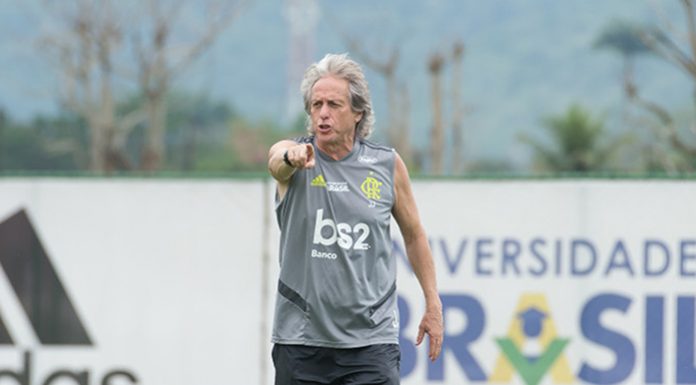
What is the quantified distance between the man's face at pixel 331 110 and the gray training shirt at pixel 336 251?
93 mm

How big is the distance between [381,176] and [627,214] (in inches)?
121

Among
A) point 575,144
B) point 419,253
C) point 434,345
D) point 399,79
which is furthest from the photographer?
point 399,79

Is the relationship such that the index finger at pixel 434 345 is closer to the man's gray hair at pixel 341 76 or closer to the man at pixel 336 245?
the man at pixel 336 245

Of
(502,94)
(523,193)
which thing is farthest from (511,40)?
(523,193)

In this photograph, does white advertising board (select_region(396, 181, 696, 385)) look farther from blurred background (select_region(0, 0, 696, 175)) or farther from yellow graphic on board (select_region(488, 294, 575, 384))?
blurred background (select_region(0, 0, 696, 175))

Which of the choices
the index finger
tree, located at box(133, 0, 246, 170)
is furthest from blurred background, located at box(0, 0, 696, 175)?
the index finger

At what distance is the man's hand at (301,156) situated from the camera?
5.16 m

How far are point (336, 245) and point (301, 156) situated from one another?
0.49 m

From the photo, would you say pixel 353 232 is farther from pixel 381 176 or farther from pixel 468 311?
pixel 468 311

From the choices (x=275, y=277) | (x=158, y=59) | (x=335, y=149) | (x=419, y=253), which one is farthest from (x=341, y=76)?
(x=158, y=59)

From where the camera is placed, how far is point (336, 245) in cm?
550

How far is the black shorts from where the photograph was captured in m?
5.59

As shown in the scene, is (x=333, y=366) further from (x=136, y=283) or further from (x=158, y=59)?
(x=158, y=59)

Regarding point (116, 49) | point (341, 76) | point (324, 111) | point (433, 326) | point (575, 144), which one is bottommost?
point (433, 326)
